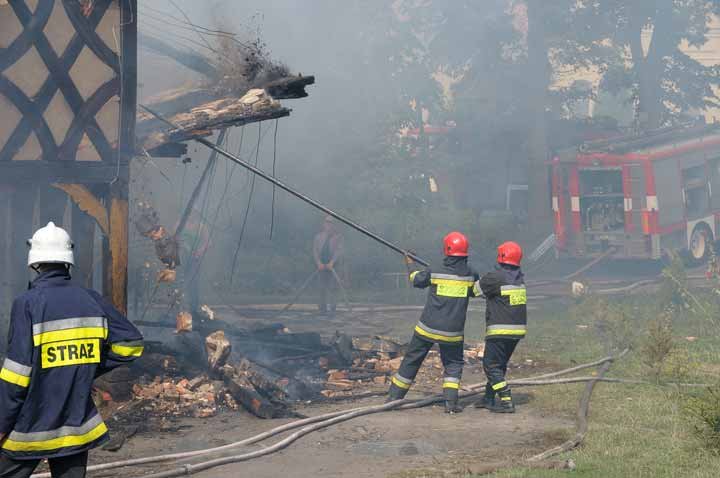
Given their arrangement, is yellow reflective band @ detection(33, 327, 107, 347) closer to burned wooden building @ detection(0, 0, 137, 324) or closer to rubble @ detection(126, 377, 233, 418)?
rubble @ detection(126, 377, 233, 418)

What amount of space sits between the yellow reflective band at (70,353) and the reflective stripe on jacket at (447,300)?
4426mm

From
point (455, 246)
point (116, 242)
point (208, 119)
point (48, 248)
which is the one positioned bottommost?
point (48, 248)

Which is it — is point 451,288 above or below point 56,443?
above

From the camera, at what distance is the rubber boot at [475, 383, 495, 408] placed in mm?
8852

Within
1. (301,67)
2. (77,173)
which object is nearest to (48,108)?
(77,173)

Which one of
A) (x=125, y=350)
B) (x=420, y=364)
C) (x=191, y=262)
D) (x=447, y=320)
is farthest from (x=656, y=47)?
(x=125, y=350)

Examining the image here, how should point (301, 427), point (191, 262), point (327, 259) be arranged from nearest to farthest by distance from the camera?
point (301, 427) → point (191, 262) → point (327, 259)

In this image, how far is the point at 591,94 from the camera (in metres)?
32.0

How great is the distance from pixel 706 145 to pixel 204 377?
17131 mm

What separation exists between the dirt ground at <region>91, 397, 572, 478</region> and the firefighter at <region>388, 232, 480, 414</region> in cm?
30

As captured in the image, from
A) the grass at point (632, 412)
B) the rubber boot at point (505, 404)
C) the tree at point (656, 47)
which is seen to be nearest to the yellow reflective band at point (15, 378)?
the grass at point (632, 412)

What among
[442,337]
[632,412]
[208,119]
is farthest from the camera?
[208,119]

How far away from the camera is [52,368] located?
4.60 metres

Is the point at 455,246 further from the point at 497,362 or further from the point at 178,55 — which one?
the point at 178,55
